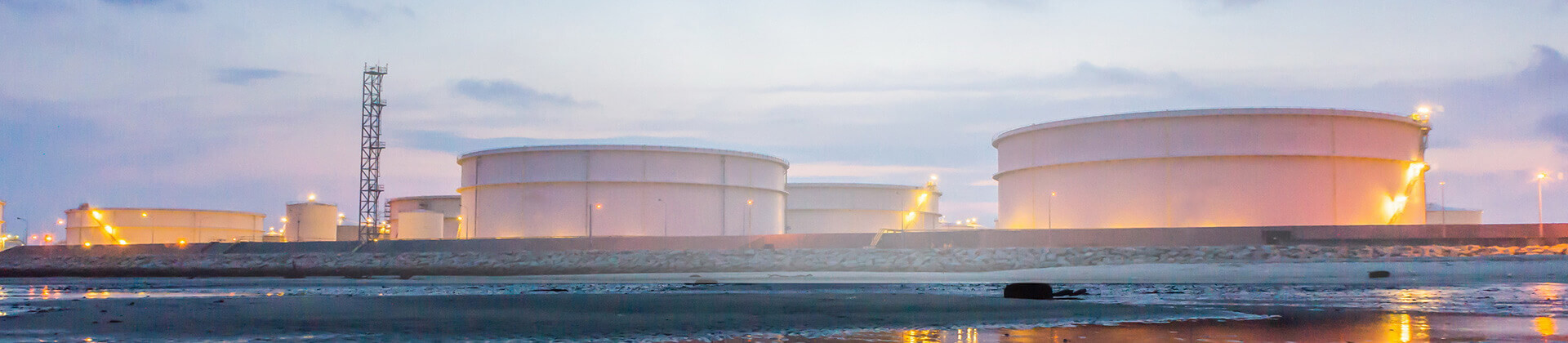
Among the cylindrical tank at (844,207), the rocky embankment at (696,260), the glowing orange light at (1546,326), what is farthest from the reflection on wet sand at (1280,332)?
the cylindrical tank at (844,207)

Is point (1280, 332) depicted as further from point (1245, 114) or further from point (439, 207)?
point (439, 207)

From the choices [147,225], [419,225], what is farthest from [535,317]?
[147,225]

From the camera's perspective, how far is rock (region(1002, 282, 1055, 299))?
1638cm

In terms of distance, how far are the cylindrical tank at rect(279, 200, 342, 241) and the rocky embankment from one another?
54.9ft

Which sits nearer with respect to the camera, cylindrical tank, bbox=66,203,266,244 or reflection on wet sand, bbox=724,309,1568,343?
reflection on wet sand, bbox=724,309,1568,343

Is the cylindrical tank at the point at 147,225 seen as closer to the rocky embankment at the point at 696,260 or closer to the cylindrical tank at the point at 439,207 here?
the cylindrical tank at the point at 439,207

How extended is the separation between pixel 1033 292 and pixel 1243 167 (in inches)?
1160

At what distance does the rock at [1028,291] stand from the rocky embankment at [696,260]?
17.6m

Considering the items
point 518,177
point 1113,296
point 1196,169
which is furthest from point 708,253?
point 1113,296

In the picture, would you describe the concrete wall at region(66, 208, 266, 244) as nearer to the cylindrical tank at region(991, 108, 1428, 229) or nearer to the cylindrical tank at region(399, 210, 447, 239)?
the cylindrical tank at region(399, 210, 447, 239)

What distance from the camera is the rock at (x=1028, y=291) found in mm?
16375

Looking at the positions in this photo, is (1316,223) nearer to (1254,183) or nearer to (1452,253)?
(1254,183)

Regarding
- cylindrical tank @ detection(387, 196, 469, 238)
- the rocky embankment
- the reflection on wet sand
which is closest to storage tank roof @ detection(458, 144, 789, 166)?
the rocky embankment

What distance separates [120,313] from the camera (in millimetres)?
12469
